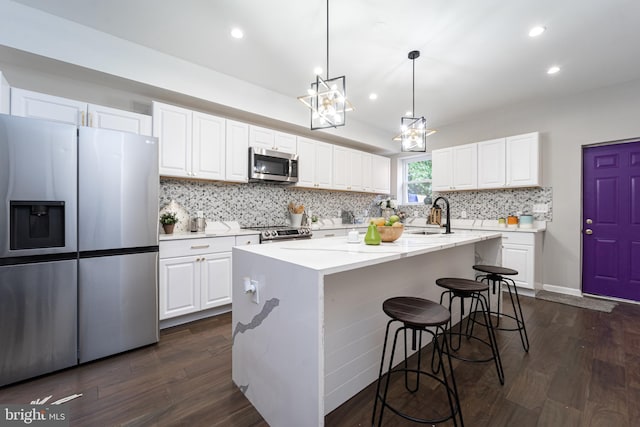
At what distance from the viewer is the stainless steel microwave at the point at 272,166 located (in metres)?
3.50

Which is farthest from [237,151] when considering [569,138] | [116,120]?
[569,138]

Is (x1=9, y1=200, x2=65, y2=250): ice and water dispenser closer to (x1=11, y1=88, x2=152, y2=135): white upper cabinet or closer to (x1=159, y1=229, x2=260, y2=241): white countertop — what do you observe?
(x1=159, y1=229, x2=260, y2=241): white countertop

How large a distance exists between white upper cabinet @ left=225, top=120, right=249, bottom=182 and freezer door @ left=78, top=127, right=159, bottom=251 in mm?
1065

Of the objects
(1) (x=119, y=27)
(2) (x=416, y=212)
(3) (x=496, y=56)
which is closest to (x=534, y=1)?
(3) (x=496, y=56)

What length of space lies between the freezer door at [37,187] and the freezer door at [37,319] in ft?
0.51

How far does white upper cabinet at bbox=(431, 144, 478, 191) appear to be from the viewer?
4.46m

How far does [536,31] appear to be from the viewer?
2.42 meters

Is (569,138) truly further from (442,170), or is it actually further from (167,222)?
(167,222)

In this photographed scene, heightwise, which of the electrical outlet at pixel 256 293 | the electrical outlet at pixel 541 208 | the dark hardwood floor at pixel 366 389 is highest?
the electrical outlet at pixel 541 208

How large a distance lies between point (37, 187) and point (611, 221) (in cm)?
602

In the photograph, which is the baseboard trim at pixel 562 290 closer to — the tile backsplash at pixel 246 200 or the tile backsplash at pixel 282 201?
the tile backsplash at pixel 282 201

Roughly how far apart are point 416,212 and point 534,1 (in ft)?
12.7

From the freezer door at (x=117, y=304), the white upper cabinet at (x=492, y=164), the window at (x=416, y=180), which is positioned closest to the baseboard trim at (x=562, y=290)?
the white upper cabinet at (x=492, y=164)

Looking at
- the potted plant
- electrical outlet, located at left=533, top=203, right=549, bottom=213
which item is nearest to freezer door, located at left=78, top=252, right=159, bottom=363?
the potted plant
